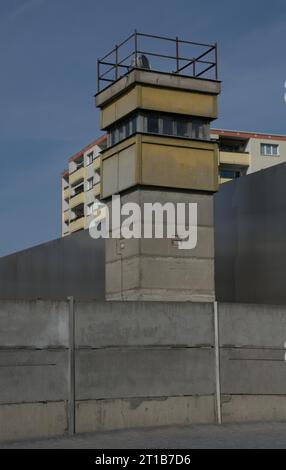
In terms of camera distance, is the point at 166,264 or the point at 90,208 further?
the point at 90,208

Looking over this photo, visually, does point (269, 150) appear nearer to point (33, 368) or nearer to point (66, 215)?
point (66, 215)

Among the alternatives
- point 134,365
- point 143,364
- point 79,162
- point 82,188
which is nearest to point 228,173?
point 82,188

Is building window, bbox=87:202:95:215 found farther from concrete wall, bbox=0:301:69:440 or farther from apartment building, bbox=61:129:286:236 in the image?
concrete wall, bbox=0:301:69:440

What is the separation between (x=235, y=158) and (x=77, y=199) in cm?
1906

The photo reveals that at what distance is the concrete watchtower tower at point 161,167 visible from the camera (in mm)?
20000

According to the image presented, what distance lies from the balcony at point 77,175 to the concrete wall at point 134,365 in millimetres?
70624

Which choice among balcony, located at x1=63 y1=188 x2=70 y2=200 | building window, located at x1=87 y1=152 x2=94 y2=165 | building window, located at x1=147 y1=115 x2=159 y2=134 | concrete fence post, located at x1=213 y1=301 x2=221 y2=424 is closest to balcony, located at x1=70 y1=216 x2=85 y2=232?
balcony, located at x1=63 y1=188 x2=70 y2=200

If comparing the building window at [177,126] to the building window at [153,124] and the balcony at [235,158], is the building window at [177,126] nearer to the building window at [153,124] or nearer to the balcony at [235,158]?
the building window at [153,124]

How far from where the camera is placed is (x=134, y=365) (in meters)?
13.6

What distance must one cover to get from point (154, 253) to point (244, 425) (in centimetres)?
693

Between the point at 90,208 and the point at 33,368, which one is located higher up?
the point at 90,208

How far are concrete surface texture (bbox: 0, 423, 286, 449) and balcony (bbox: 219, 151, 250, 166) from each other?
6565 centimetres

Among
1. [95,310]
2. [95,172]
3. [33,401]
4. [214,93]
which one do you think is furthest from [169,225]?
[95,172]

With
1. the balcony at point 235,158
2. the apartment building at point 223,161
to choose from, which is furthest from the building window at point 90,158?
the balcony at point 235,158
